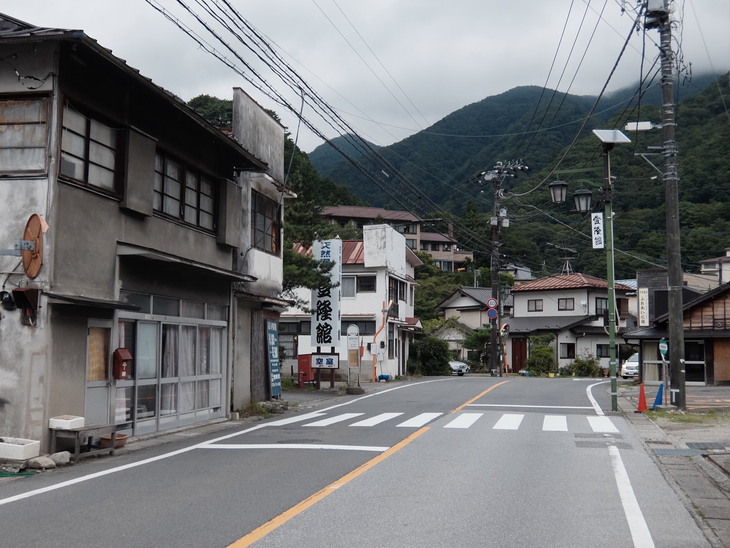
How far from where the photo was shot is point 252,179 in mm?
19328

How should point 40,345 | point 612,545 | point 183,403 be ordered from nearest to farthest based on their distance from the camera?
point 612,545
point 40,345
point 183,403

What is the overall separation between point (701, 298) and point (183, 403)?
28.3m

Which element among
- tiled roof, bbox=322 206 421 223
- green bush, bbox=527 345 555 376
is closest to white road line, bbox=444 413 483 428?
green bush, bbox=527 345 555 376

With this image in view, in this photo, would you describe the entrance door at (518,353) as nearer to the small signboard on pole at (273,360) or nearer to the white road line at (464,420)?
the small signboard on pole at (273,360)

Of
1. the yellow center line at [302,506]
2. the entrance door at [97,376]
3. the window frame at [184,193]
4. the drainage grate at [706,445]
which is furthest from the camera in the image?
the window frame at [184,193]

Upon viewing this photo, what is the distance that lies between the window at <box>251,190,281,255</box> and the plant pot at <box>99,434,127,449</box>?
843 cm

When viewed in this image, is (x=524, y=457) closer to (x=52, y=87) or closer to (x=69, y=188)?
→ (x=69, y=188)

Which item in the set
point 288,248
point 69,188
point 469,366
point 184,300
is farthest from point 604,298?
point 69,188

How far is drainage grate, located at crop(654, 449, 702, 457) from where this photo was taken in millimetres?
11758

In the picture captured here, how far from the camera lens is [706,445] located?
42.8 feet

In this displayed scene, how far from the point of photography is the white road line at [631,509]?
6.21 meters

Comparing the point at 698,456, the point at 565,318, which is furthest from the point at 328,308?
the point at 565,318

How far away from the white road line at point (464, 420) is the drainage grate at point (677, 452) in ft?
13.9

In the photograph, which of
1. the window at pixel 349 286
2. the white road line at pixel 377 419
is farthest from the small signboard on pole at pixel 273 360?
the window at pixel 349 286
